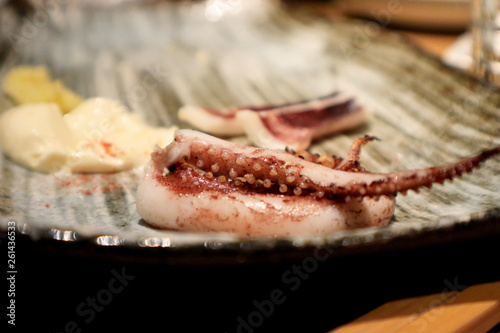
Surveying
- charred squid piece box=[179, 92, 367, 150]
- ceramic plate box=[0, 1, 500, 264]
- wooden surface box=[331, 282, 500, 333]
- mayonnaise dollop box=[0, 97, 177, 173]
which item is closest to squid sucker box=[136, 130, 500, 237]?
ceramic plate box=[0, 1, 500, 264]

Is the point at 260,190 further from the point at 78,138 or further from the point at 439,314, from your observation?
the point at 78,138

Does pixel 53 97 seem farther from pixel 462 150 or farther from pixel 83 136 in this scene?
pixel 462 150

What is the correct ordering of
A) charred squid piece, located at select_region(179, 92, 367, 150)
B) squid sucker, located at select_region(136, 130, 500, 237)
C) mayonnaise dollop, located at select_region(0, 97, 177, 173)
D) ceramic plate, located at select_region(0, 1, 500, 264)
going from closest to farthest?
ceramic plate, located at select_region(0, 1, 500, 264) < squid sucker, located at select_region(136, 130, 500, 237) < mayonnaise dollop, located at select_region(0, 97, 177, 173) < charred squid piece, located at select_region(179, 92, 367, 150)

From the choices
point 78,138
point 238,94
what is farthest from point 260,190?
point 238,94

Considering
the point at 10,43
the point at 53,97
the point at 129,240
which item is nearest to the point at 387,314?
the point at 129,240

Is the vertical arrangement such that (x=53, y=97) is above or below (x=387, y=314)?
above

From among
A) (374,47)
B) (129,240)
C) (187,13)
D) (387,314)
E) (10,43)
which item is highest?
(187,13)

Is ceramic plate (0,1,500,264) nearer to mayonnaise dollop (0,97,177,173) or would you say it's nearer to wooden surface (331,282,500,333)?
mayonnaise dollop (0,97,177,173)
